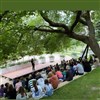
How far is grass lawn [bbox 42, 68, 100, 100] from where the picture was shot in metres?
4.59

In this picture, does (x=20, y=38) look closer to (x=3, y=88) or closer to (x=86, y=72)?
(x=3, y=88)

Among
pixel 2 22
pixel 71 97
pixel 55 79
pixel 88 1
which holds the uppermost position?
pixel 2 22

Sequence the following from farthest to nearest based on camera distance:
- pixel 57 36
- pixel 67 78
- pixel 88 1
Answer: pixel 57 36, pixel 67 78, pixel 88 1

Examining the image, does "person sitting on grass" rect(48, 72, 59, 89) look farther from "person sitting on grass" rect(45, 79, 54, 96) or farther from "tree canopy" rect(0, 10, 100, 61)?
"tree canopy" rect(0, 10, 100, 61)

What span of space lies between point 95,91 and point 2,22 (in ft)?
7.74

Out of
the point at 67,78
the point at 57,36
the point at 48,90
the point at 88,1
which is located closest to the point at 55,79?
the point at 48,90

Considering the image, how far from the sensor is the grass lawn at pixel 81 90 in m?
4.59

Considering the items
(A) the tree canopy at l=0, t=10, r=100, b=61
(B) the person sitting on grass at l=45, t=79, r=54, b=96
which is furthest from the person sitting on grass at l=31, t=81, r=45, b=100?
(A) the tree canopy at l=0, t=10, r=100, b=61

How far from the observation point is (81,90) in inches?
198

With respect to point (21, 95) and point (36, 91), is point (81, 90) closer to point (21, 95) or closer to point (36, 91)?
point (36, 91)

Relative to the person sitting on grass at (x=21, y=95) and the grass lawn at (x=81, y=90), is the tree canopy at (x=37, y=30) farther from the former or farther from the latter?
the person sitting on grass at (x=21, y=95)

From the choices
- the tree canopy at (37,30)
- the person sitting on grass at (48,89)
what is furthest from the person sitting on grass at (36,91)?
the tree canopy at (37,30)

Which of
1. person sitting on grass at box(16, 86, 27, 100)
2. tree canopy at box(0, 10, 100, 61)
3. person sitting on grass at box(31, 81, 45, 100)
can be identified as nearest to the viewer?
person sitting on grass at box(16, 86, 27, 100)

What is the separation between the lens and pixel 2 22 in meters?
4.65
